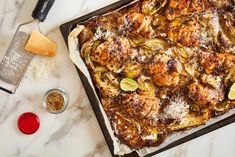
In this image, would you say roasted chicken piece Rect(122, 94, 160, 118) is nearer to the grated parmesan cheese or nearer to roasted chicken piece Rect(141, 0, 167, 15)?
the grated parmesan cheese

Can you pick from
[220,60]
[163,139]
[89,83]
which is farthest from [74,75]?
[220,60]

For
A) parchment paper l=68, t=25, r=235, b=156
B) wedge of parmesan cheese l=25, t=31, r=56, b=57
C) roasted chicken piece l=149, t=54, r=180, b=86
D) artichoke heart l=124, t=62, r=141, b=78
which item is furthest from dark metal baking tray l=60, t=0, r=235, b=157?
roasted chicken piece l=149, t=54, r=180, b=86

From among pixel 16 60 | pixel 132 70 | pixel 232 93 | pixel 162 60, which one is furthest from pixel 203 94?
pixel 16 60

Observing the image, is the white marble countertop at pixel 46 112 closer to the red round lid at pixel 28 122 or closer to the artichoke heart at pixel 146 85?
the red round lid at pixel 28 122

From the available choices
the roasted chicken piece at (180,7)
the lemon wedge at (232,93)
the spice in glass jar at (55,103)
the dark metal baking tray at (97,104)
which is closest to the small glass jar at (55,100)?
the spice in glass jar at (55,103)

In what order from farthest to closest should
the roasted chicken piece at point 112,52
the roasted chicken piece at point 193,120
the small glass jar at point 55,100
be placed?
1. the small glass jar at point 55,100
2. the roasted chicken piece at point 193,120
3. the roasted chicken piece at point 112,52
